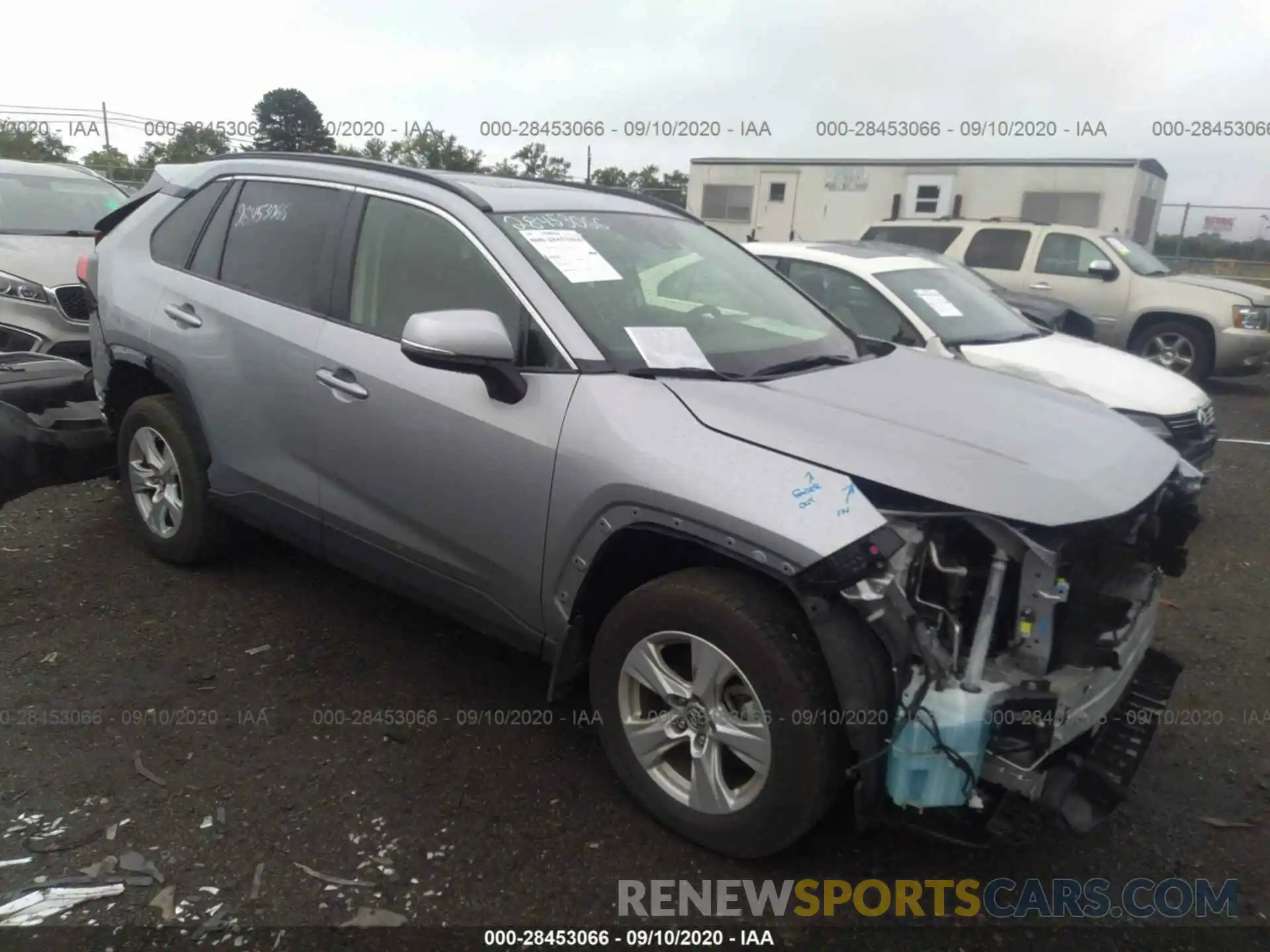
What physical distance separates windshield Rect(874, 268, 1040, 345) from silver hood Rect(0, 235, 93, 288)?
19.2ft

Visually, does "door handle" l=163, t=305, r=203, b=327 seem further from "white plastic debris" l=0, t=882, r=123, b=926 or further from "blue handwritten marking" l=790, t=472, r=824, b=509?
"blue handwritten marking" l=790, t=472, r=824, b=509

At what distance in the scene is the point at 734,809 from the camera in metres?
2.50

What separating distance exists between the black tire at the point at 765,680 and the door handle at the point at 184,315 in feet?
7.61

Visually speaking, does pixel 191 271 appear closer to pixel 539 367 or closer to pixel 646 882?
pixel 539 367

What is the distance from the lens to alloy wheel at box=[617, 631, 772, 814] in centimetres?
245

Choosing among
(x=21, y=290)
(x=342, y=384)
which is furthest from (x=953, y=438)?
(x=21, y=290)

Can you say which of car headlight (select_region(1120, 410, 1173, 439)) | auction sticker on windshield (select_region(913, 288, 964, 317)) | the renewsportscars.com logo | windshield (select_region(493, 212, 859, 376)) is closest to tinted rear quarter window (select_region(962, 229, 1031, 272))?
auction sticker on windshield (select_region(913, 288, 964, 317))

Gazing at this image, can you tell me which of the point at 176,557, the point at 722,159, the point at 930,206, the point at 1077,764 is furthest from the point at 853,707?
the point at 722,159

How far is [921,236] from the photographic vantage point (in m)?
10.8

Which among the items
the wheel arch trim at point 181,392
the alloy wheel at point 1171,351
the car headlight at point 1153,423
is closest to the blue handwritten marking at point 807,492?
the wheel arch trim at point 181,392

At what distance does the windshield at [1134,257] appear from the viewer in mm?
10344

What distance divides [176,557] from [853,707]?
3.27 m

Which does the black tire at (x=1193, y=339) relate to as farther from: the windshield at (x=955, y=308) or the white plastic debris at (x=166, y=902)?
the white plastic debris at (x=166, y=902)

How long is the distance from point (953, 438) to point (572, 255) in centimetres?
135
